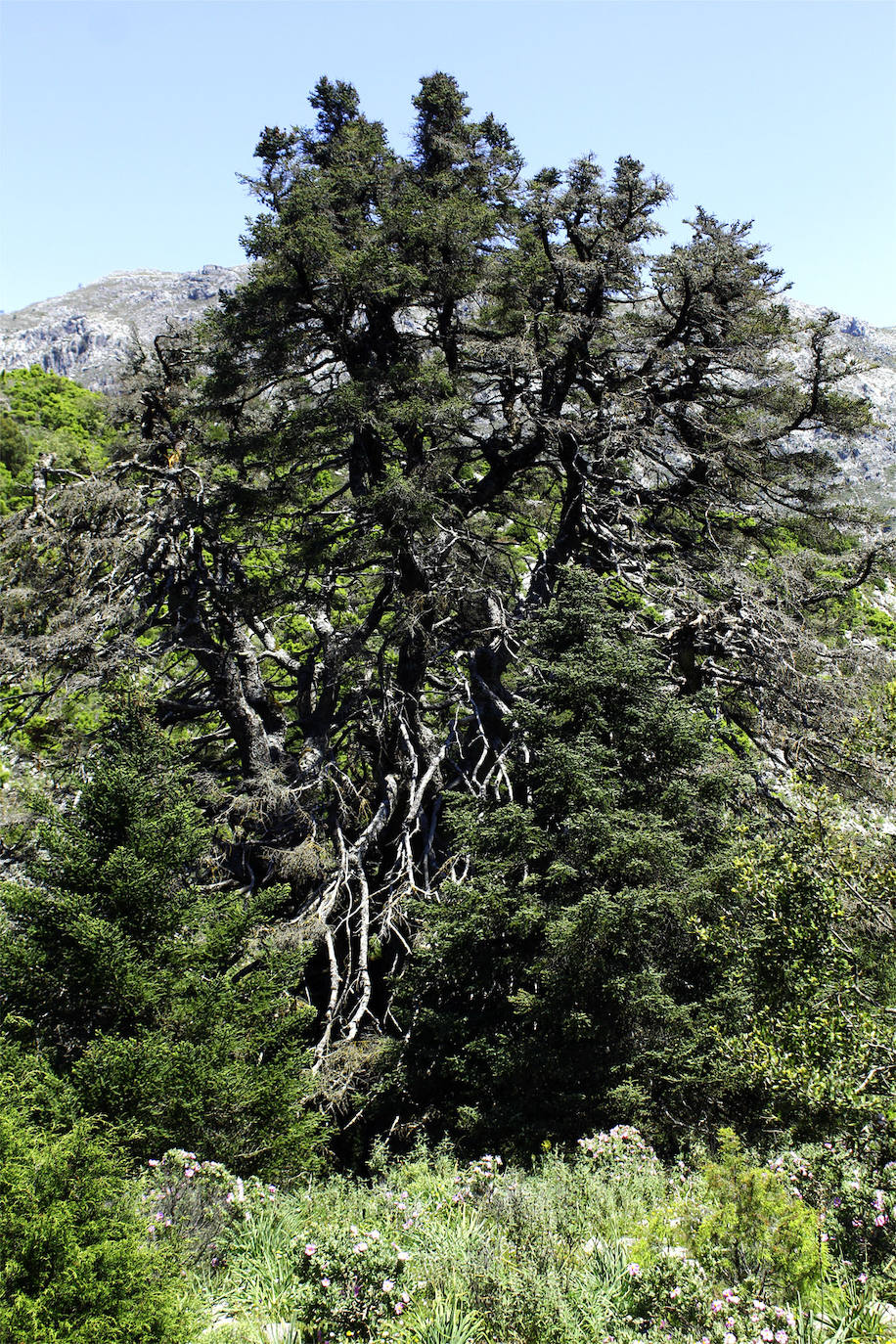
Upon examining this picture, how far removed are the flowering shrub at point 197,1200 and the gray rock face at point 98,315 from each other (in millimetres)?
114019

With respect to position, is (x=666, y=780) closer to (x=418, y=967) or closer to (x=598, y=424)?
(x=418, y=967)

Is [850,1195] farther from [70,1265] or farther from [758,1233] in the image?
[70,1265]

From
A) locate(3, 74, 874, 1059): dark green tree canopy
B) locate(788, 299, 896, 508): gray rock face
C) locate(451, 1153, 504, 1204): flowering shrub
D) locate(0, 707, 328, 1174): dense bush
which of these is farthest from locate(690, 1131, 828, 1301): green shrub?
locate(788, 299, 896, 508): gray rock face

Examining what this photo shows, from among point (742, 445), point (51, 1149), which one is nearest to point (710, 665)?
point (742, 445)

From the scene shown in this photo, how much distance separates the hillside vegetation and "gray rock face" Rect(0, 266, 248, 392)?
10641 centimetres

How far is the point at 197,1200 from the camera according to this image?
17.8ft

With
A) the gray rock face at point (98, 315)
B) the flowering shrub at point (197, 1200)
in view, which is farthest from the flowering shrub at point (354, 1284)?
the gray rock face at point (98, 315)

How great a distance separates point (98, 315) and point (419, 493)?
145340mm

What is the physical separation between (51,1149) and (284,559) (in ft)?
25.8

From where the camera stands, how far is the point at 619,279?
11469mm

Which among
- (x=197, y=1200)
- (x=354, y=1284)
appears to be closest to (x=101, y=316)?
(x=197, y=1200)

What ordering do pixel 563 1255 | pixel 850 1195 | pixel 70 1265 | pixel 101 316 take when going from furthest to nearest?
pixel 101 316 < pixel 850 1195 < pixel 563 1255 < pixel 70 1265

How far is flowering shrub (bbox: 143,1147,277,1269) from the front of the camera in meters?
5.18

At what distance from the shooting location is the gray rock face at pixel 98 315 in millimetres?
122375
